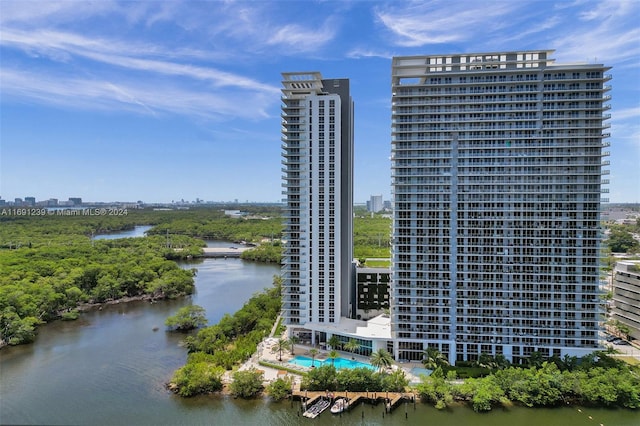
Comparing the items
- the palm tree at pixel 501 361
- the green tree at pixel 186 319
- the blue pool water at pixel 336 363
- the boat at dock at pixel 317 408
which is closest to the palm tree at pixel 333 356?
the blue pool water at pixel 336 363

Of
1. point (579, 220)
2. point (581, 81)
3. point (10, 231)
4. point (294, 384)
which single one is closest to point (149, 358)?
point (294, 384)

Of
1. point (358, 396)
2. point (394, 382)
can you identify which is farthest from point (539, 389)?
point (358, 396)

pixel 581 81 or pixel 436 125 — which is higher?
pixel 581 81

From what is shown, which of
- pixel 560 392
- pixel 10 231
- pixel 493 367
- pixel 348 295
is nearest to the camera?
pixel 560 392

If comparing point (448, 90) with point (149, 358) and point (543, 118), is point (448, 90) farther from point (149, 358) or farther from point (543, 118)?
point (149, 358)

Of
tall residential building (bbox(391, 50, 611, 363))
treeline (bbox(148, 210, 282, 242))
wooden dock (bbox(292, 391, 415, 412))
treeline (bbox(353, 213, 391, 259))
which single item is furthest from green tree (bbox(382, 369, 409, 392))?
treeline (bbox(148, 210, 282, 242))
